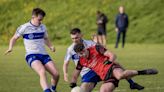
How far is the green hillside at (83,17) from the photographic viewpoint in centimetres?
4406

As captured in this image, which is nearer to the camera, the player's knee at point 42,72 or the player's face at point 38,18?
the player's knee at point 42,72

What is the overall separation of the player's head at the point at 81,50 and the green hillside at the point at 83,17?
97.9 feet

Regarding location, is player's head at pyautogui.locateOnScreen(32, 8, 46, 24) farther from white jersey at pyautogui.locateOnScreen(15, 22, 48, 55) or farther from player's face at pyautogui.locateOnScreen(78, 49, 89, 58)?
player's face at pyautogui.locateOnScreen(78, 49, 89, 58)

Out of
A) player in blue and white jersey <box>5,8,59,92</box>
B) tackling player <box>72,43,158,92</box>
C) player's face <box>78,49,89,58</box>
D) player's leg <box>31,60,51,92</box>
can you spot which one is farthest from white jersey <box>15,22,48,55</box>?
player's face <box>78,49,89,58</box>

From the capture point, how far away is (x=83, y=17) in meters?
46.9

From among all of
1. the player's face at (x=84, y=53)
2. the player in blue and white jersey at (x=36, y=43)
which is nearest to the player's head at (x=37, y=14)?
the player in blue and white jersey at (x=36, y=43)

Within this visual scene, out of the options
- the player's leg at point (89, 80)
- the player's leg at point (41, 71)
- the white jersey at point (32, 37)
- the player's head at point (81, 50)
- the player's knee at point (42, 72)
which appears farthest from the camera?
the white jersey at point (32, 37)

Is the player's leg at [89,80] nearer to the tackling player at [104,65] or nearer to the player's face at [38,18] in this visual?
the tackling player at [104,65]

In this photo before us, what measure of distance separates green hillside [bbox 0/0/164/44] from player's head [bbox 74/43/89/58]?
29.8 m

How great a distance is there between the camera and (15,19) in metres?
48.4

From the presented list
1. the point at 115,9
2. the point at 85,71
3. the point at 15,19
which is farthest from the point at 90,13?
the point at 85,71

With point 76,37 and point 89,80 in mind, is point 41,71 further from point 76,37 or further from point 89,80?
point 76,37

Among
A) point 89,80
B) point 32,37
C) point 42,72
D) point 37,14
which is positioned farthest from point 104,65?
point 32,37

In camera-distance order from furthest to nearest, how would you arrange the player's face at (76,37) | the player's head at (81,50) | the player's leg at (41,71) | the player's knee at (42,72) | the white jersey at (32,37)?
the white jersey at (32,37) < the player's knee at (42,72) < the player's leg at (41,71) < the player's face at (76,37) < the player's head at (81,50)
